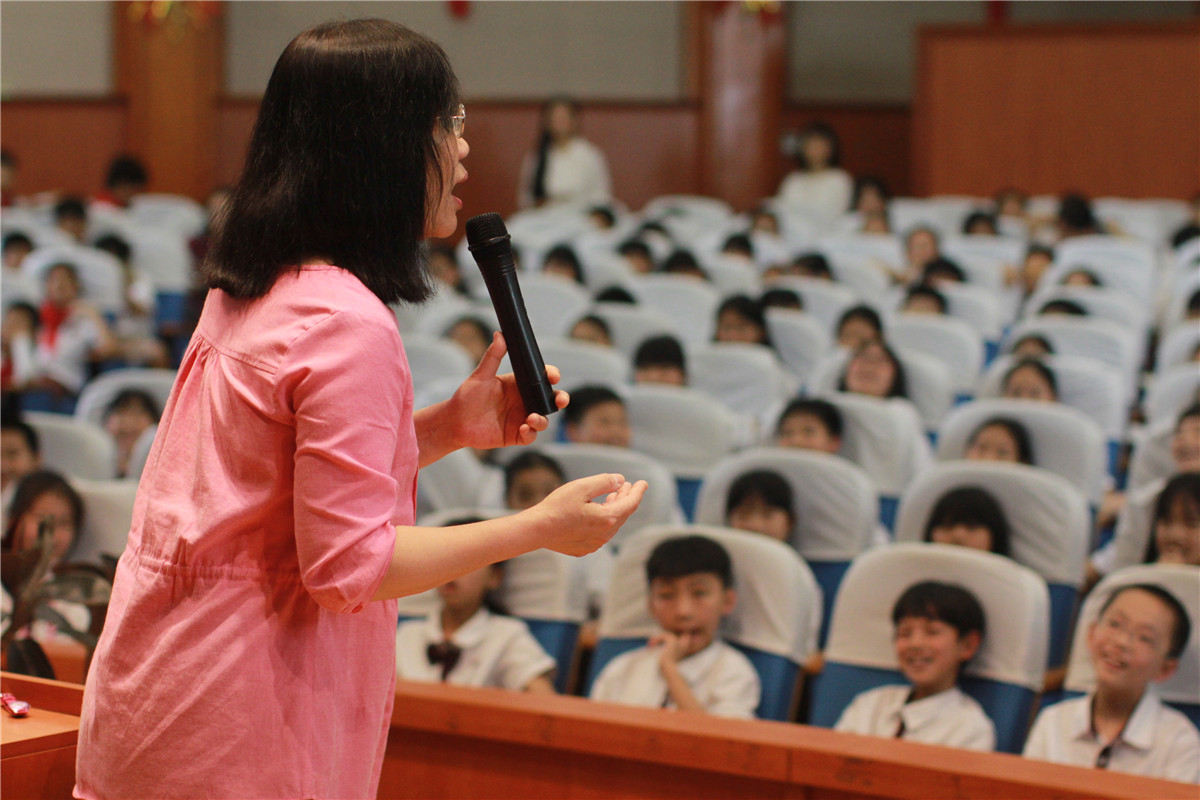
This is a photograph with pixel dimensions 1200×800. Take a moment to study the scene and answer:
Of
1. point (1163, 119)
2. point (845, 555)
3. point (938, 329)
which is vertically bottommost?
point (845, 555)

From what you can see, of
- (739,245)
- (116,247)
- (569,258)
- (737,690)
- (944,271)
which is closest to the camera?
(737,690)

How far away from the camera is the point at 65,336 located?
543cm

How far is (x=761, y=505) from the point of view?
121 inches

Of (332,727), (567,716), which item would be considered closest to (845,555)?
(567,716)

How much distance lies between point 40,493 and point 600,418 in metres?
1.46

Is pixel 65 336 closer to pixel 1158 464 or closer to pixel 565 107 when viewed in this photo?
pixel 565 107

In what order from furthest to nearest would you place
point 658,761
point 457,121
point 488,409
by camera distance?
point 658,761 → point 488,409 → point 457,121

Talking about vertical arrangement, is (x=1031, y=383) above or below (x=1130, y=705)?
above

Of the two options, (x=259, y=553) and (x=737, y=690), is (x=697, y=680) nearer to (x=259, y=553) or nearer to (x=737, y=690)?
(x=737, y=690)

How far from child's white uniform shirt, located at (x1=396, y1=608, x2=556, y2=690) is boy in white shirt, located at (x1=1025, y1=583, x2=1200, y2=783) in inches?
38.4

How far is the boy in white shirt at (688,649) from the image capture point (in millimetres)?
2578

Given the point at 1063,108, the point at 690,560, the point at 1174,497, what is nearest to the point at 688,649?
the point at 690,560

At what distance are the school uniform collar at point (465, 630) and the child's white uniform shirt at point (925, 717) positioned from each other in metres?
0.74

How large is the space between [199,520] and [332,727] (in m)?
0.19
